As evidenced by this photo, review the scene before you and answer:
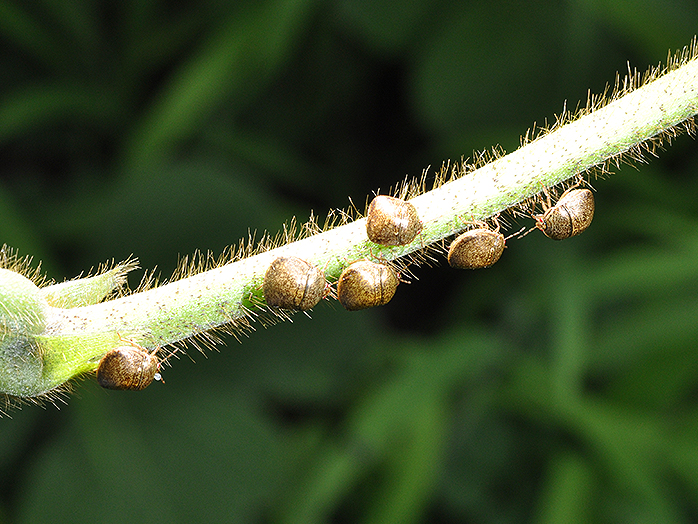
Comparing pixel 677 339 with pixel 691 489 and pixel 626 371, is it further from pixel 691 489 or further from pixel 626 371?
pixel 691 489

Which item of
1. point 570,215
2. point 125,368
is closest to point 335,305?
point 570,215

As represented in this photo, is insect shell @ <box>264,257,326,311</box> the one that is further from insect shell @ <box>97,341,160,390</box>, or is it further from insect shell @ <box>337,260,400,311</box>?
insect shell @ <box>97,341,160,390</box>

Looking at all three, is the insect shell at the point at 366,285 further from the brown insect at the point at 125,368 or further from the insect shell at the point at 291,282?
the brown insect at the point at 125,368

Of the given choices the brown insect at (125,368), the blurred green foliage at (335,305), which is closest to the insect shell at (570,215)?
the brown insect at (125,368)

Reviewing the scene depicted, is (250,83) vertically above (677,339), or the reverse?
(250,83)

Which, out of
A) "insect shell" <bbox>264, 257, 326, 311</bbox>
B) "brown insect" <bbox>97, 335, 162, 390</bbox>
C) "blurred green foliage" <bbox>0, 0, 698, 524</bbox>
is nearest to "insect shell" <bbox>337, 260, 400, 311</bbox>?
"insect shell" <bbox>264, 257, 326, 311</bbox>

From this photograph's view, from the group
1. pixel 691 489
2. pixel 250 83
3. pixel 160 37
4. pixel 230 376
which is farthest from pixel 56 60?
pixel 691 489

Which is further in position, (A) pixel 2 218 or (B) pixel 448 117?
(B) pixel 448 117
